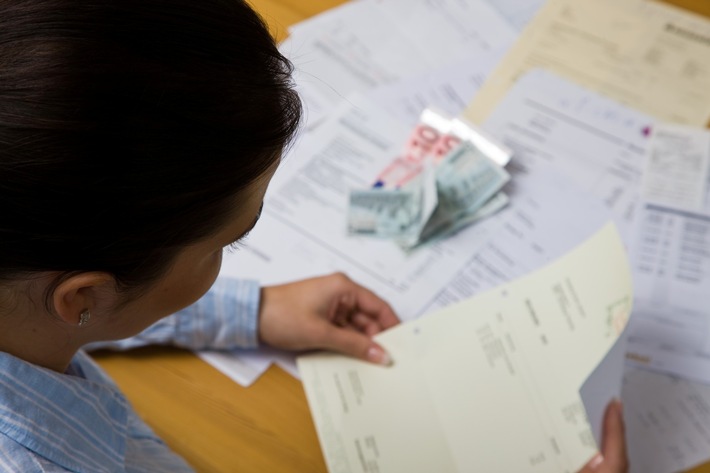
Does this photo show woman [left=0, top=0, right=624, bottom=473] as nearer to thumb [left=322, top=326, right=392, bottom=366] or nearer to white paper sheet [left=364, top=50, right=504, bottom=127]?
thumb [left=322, top=326, right=392, bottom=366]

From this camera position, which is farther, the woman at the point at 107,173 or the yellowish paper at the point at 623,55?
the yellowish paper at the point at 623,55

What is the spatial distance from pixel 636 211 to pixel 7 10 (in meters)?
0.76

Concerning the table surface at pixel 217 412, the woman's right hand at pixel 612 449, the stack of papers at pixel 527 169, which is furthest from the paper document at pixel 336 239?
the woman's right hand at pixel 612 449

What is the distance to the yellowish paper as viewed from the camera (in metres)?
1.05

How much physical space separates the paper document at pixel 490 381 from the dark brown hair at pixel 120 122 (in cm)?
34

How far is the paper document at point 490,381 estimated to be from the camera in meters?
0.73

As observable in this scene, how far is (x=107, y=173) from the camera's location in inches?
17.0

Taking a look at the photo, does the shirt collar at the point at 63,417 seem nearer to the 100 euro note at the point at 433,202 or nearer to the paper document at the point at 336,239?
the paper document at the point at 336,239

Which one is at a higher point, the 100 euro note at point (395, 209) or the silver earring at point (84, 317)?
the silver earring at point (84, 317)

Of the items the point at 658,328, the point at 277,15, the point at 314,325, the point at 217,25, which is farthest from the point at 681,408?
the point at 277,15

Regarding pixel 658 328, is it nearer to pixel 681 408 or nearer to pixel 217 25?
pixel 681 408

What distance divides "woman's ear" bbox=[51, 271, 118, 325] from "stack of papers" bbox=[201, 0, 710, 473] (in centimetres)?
29

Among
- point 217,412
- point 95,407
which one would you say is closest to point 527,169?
point 217,412

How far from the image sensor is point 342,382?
0.79 metres
